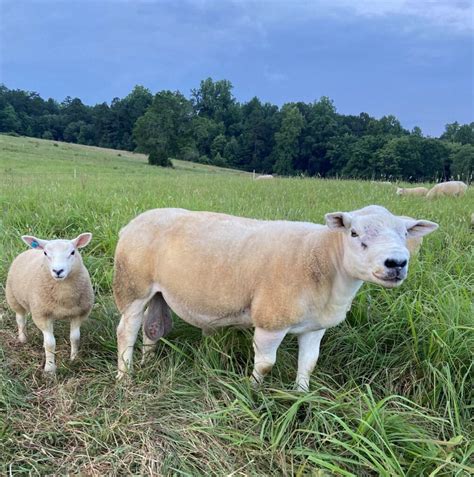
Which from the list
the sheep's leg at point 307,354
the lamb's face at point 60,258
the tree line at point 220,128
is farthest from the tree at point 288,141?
the sheep's leg at point 307,354

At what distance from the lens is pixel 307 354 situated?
3.03 m

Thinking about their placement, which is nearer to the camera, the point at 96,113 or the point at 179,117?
the point at 179,117

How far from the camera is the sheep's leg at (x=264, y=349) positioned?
284 centimetres

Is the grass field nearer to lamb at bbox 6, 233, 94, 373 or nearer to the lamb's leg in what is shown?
the lamb's leg

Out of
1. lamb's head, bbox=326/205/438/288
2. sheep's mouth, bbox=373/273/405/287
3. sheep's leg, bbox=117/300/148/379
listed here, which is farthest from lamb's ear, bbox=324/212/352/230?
sheep's leg, bbox=117/300/148/379

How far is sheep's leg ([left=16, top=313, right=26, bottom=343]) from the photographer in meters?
4.00

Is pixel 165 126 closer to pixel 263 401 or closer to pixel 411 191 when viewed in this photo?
pixel 411 191

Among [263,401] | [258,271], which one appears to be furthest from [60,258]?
[263,401]

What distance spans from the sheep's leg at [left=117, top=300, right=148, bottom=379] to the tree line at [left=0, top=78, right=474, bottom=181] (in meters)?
45.6

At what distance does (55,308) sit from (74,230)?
2.71 m

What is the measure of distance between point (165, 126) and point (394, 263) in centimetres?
5515

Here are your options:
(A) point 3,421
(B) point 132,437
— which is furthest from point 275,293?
(A) point 3,421

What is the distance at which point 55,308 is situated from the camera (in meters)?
3.71

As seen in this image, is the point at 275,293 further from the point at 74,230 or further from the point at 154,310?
the point at 74,230
